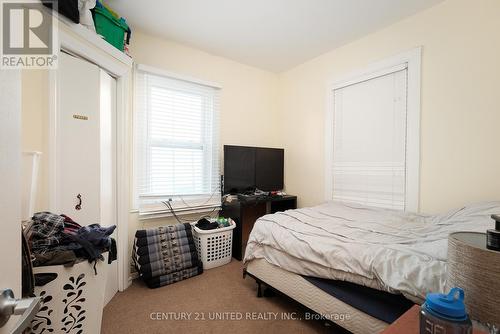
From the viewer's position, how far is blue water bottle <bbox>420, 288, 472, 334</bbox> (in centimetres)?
53

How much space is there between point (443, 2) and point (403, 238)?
213 cm

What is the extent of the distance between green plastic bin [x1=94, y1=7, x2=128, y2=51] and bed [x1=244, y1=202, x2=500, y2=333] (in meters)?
2.07

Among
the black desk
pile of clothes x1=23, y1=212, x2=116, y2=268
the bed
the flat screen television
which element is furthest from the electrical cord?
pile of clothes x1=23, y1=212, x2=116, y2=268

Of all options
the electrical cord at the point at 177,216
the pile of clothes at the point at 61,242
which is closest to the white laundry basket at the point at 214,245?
the electrical cord at the point at 177,216

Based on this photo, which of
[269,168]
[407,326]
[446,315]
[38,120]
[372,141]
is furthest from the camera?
[269,168]

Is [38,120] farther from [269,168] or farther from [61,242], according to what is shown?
[269,168]

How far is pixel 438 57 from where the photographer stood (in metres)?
2.04

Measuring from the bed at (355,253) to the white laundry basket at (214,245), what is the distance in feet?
2.07

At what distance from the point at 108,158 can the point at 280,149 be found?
2.24 m

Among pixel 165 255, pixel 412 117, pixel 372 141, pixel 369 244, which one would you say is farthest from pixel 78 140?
pixel 412 117

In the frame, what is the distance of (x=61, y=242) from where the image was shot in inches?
43.3

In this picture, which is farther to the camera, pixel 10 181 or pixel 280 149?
pixel 280 149

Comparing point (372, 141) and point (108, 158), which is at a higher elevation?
point (372, 141)

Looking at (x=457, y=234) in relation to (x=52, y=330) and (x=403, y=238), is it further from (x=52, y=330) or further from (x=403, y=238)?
(x=52, y=330)
